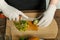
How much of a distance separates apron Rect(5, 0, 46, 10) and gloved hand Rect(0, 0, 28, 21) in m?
0.06

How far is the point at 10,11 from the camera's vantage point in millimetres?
996

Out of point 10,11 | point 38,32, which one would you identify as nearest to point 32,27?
point 38,32

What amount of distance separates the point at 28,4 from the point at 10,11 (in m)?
0.14

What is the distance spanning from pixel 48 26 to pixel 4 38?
0.85ft

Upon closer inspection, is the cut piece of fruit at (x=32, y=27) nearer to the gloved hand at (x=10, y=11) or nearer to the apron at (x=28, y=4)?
the gloved hand at (x=10, y=11)

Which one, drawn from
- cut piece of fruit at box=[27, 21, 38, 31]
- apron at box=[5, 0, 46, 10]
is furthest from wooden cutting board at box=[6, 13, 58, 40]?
apron at box=[5, 0, 46, 10]

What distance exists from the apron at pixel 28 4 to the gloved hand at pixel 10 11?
2.4 inches

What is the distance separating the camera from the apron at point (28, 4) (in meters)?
1.07

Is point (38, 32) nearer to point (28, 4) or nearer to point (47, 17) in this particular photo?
point (47, 17)

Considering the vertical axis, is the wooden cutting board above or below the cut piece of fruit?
below

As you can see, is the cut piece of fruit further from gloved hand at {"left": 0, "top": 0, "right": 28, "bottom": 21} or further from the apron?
the apron

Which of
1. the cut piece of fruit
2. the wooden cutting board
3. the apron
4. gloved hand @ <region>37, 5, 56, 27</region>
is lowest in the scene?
the wooden cutting board

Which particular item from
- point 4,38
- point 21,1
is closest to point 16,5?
point 21,1

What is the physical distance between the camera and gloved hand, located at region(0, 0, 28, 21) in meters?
0.97
